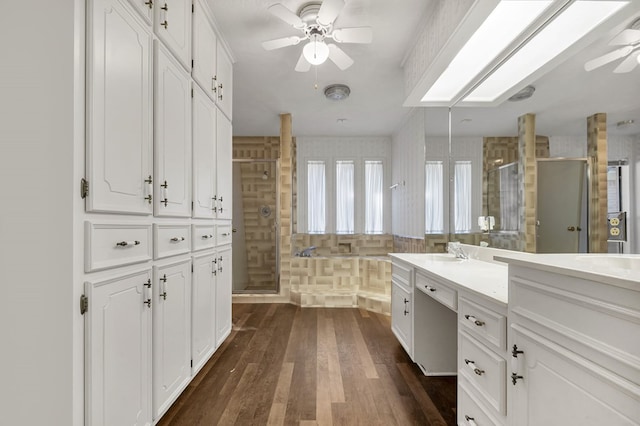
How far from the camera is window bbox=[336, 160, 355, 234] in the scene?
593 centimetres

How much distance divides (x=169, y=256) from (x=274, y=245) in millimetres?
3006

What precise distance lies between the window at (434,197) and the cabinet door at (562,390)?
89.1 inches

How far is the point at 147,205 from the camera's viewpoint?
162cm

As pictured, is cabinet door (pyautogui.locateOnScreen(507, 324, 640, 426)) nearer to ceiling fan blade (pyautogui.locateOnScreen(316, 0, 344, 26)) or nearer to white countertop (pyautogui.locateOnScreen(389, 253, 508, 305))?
white countertop (pyautogui.locateOnScreen(389, 253, 508, 305))

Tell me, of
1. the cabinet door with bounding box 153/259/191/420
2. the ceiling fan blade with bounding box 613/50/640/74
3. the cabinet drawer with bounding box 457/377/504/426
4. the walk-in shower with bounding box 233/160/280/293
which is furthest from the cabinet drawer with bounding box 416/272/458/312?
the walk-in shower with bounding box 233/160/280/293

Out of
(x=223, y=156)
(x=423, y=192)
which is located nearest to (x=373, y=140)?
(x=423, y=192)

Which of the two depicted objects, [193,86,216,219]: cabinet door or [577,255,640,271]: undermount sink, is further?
[193,86,216,219]: cabinet door

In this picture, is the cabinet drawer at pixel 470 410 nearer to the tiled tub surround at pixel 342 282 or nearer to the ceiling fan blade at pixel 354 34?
the ceiling fan blade at pixel 354 34

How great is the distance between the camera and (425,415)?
6.05 ft

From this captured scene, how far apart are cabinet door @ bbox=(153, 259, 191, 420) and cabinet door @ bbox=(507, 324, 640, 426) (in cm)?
166

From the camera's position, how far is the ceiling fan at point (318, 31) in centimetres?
211

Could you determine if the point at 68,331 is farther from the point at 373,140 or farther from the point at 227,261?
the point at 373,140

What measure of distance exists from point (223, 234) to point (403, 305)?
1.67m

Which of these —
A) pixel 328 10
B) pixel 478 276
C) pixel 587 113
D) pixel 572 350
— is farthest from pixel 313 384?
pixel 328 10
